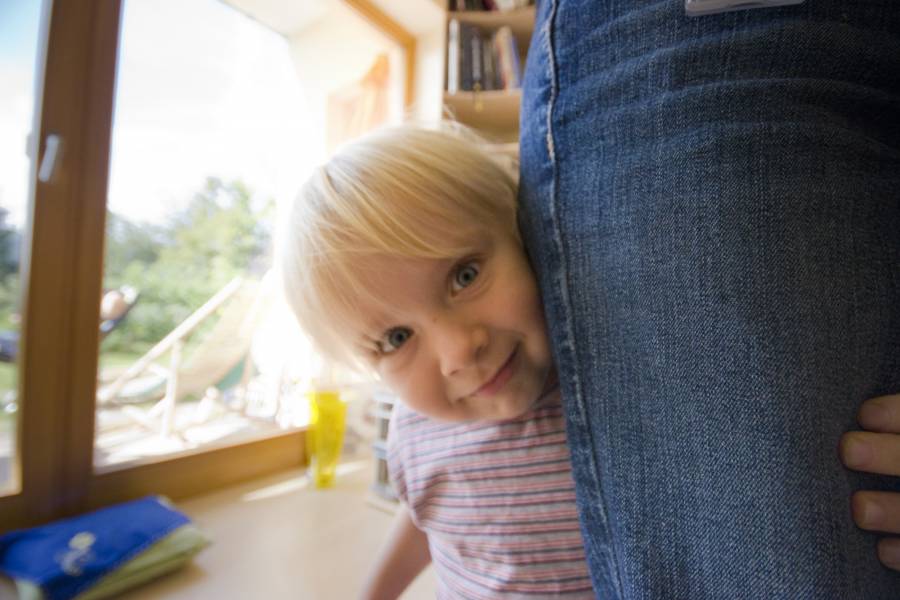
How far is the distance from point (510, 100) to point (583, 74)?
4.08ft

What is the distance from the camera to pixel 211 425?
134 centimetres

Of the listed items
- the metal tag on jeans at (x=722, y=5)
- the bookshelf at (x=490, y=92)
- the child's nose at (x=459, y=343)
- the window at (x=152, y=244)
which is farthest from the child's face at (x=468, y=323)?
the bookshelf at (x=490, y=92)

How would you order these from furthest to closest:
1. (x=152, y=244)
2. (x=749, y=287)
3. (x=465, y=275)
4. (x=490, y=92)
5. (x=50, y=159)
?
1. (x=490, y=92)
2. (x=152, y=244)
3. (x=50, y=159)
4. (x=465, y=275)
5. (x=749, y=287)

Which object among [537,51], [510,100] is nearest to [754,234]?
[537,51]

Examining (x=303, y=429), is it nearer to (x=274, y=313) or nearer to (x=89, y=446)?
(x=274, y=313)

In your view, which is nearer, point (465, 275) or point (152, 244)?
point (465, 275)

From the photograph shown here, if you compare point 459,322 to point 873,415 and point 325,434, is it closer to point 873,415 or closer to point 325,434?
point 873,415

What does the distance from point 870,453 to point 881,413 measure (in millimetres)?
27

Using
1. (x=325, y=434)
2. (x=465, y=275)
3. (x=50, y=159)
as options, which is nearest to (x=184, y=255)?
(x=50, y=159)

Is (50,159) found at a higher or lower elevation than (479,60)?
lower

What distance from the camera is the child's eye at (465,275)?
0.49 m

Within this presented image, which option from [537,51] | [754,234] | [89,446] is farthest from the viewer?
[89,446]

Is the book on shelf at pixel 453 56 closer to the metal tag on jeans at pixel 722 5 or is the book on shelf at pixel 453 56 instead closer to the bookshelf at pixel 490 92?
the bookshelf at pixel 490 92

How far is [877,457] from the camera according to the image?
288 millimetres
